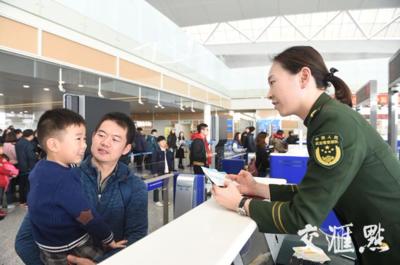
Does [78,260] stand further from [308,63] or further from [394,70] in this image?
[394,70]

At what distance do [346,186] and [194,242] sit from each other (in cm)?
51

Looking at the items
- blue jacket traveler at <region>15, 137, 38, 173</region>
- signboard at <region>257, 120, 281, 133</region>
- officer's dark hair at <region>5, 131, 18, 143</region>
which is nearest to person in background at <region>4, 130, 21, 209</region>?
officer's dark hair at <region>5, 131, 18, 143</region>

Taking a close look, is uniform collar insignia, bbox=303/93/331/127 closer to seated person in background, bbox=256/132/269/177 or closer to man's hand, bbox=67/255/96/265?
man's hand, bbox=67/255/96/265

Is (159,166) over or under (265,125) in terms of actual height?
under

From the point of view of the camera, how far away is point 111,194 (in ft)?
4.75

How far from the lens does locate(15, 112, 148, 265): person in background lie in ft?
4.52

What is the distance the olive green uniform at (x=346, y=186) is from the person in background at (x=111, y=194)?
2.73 feet

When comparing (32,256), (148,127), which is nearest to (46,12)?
(32,256)

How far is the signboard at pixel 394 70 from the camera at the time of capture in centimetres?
354

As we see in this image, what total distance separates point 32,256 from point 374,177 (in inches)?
67.5

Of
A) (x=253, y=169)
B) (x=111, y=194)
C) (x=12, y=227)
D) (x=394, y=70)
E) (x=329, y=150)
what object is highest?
(x=394, y=70)

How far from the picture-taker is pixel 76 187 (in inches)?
48.2

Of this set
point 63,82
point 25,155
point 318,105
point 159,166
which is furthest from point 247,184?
point 25,155

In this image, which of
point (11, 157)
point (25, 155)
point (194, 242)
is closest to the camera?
point (194, 242)
